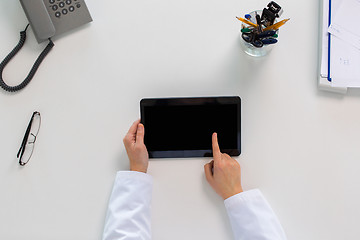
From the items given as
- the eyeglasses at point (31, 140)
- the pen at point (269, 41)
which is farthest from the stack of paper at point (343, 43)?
the eyeglasses at point (31, 140)

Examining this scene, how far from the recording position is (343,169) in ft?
2.66

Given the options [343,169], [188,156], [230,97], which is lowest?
[343,169]

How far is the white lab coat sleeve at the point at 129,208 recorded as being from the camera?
2.49 feet

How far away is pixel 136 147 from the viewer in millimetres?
768

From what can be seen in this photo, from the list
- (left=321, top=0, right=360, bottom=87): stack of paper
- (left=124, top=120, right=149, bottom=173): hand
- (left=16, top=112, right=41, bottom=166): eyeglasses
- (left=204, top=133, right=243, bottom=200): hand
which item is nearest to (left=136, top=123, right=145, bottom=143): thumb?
(left=124, top=120, right=149, bottom=173): hand

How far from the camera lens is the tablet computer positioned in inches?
31.1

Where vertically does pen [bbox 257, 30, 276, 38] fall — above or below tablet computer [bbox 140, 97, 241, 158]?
above

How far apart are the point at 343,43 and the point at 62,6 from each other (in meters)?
0.82

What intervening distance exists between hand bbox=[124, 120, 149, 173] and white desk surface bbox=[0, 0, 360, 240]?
43mm

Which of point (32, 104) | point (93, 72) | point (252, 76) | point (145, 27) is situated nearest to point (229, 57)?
point (252, 76)

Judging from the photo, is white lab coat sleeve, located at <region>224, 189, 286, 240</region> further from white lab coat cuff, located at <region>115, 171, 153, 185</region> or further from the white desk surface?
white lab coat cuff, located at <region>115, 171, 153, 185</region>

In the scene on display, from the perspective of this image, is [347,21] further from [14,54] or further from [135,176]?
[14,54]

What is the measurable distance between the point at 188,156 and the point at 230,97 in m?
0.21

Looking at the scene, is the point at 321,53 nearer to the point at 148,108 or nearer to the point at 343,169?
the point at 343,169
